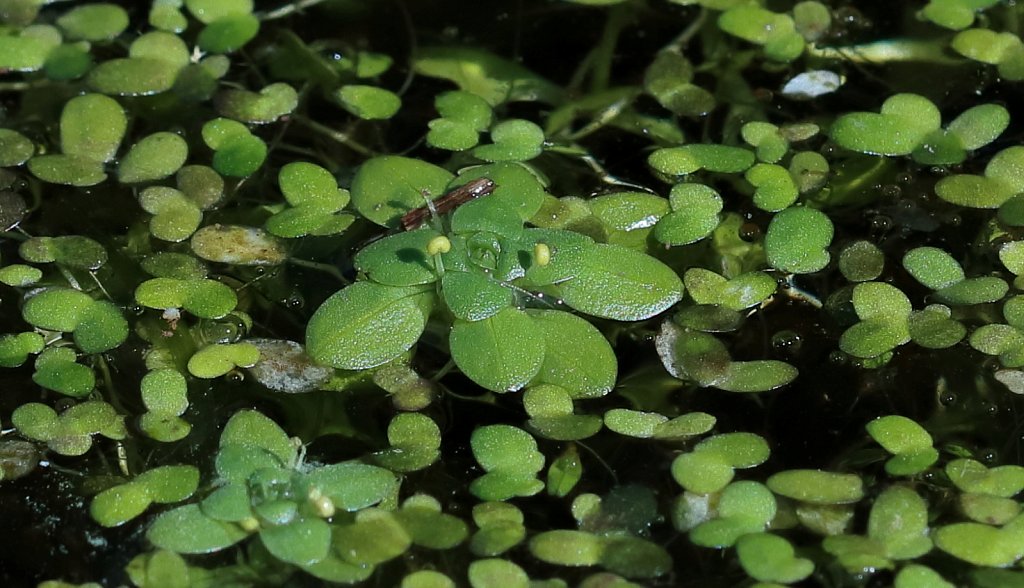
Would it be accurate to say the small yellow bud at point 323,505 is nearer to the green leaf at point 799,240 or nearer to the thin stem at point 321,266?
the thin stem at point 321,266

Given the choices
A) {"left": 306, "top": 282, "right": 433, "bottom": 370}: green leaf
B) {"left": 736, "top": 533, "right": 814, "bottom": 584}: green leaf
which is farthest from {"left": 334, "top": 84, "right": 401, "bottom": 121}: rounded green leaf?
{"left": 736, "top": 533, "right": 814, "bottom": 584}: green leaf

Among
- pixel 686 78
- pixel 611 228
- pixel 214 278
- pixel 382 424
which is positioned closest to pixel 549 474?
pixel 382 424

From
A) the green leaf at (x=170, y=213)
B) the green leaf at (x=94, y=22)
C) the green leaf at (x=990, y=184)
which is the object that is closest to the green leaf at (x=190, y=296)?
the green leaf at (x=170, y=213)

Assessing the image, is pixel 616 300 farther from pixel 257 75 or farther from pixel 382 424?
pixel 257 75

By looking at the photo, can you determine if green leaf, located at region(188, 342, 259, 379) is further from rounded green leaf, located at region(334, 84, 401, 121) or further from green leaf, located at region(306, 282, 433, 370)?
rounded green leaf, located at region(334, 84, 401, 121)

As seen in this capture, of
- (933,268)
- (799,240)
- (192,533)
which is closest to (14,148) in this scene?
(192,533)

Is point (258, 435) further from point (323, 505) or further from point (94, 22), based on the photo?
point (94, 22)

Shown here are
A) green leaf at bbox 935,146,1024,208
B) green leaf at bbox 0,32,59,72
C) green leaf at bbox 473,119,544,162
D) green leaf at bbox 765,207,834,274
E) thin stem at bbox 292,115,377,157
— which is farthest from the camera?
green leaf at bbox 0,32,59,72
